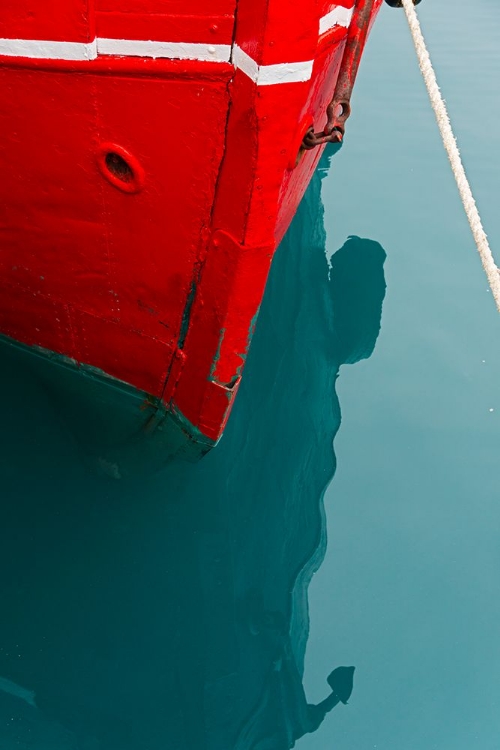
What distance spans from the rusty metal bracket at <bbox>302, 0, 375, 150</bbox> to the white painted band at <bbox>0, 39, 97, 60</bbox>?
66 cm

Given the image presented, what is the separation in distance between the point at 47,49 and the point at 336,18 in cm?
85

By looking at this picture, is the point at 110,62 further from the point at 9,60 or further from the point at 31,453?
the point at 31,453

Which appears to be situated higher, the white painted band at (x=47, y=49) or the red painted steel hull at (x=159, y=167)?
the white painted band at (x=47, y=49)

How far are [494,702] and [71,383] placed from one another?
6.71 ft

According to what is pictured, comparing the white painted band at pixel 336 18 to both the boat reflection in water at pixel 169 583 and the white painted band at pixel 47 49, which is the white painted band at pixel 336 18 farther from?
the boat reflection in water at pixel 169 583

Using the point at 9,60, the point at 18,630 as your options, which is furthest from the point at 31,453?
the point at 9,60

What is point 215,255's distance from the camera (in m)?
2.42

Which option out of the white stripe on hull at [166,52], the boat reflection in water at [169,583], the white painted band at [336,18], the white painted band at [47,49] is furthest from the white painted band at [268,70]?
the boat reflection in water at [169,583]

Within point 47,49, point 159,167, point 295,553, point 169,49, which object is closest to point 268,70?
point 169,49

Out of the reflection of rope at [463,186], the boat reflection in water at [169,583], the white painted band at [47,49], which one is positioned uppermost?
the white painted band at [47,49]

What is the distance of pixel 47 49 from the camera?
2.14 m

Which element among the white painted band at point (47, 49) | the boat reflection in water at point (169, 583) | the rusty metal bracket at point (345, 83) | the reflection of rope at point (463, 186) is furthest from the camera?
the boat reflection in water at point (169, 583)

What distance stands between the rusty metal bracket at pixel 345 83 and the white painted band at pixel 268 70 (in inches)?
10.0

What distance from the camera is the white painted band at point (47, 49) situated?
6.92 ft
